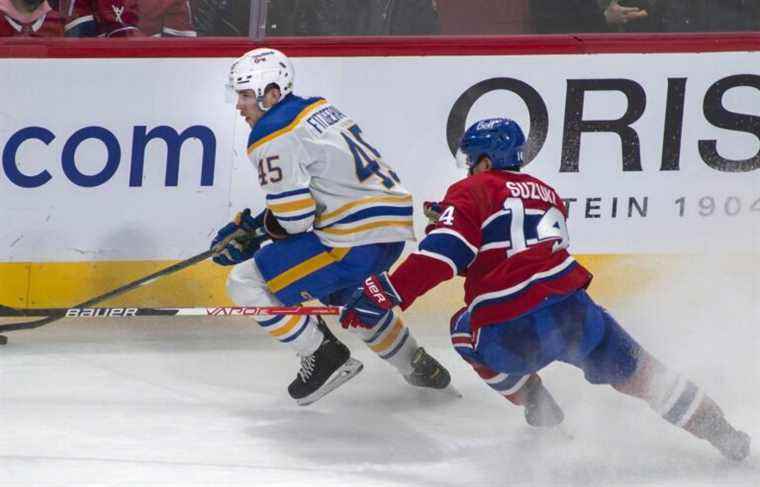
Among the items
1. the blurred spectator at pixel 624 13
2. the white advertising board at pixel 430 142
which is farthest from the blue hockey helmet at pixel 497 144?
the blurred spectator at pixel 624 13

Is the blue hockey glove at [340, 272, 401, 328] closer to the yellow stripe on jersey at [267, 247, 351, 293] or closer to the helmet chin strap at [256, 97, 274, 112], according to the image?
the yellow stripe on jersey at [267, 247, 351, 293]

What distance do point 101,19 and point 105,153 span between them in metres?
0.51

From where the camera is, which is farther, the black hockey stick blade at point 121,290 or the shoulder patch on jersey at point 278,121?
the black hockey stick blade at point 121,290

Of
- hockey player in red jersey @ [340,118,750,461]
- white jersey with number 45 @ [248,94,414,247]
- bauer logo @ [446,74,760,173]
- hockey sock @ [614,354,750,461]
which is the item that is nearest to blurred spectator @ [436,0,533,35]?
bauer logo @ [446,74,760,173]

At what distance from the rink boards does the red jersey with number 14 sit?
1.36 metres

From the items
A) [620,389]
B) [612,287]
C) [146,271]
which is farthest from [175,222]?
[620,389]

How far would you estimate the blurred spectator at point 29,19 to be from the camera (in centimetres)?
509

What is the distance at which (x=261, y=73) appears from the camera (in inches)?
164

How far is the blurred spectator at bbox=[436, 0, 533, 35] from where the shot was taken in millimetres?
5141

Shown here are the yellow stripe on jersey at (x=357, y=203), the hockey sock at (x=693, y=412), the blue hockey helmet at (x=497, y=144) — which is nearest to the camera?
the hockey sock at (x=693, y=412)

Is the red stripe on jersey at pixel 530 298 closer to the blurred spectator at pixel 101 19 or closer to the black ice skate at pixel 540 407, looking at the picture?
the black ice skate at pixel 540 407

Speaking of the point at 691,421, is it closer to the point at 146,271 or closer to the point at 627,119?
the point at 627,119

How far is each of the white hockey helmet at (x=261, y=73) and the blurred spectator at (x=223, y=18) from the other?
0.93 meters

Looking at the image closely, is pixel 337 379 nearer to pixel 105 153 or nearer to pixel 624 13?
pixel 105 153
